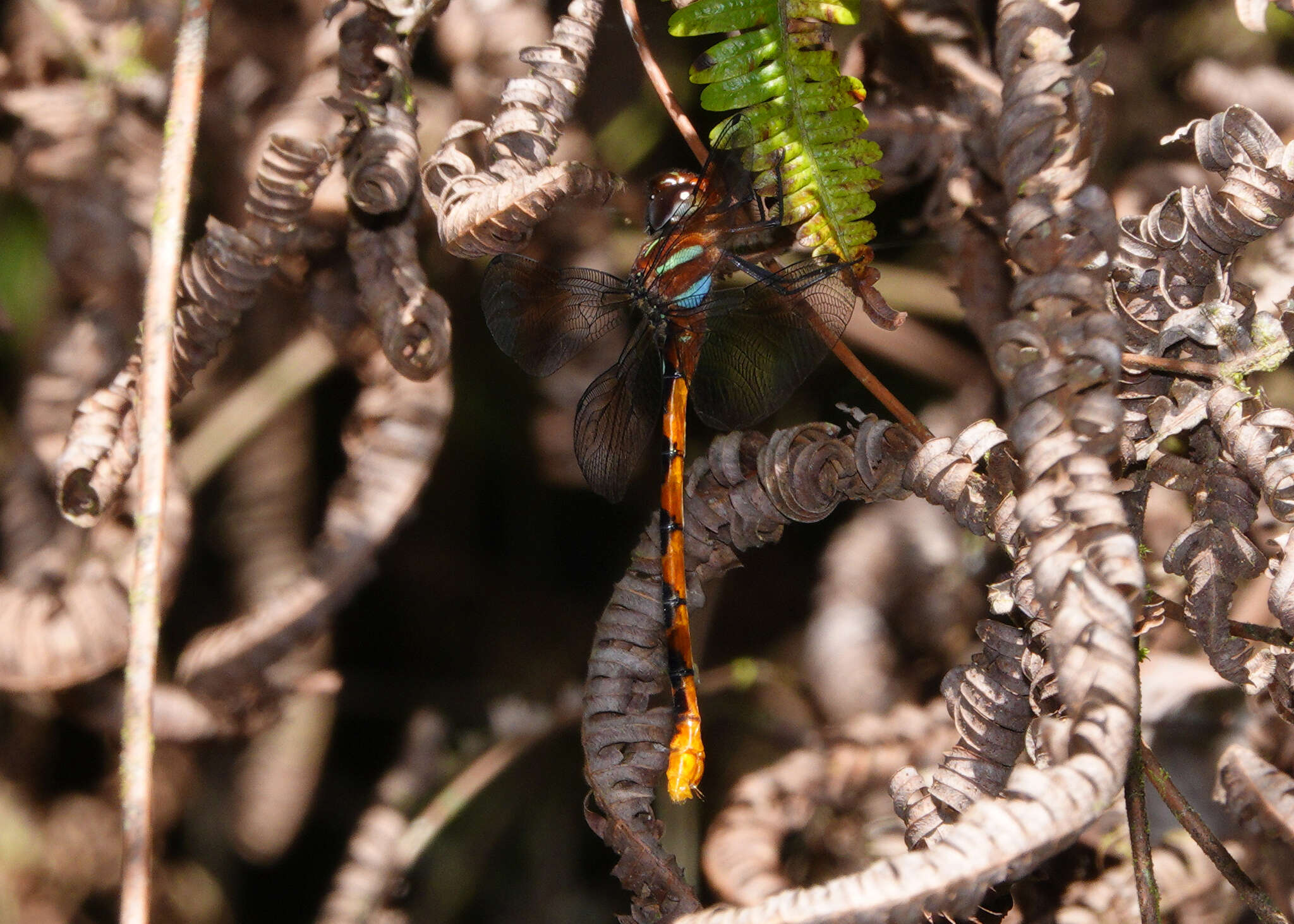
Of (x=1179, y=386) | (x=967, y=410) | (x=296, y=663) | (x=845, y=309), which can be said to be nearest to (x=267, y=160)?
(x=845, y=309)

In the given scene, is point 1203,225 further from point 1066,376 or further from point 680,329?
point 680,329

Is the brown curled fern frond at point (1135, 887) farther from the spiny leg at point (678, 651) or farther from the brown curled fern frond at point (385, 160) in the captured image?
the brown curled fern frond at point (385, 160)

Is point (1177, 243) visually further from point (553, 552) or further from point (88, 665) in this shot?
point (88, 665)

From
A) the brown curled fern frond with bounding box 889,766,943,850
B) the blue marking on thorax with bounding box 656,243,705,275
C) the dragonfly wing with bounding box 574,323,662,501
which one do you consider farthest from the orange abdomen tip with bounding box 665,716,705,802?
the blue marking on thorax with bounding box 656,243,705,275

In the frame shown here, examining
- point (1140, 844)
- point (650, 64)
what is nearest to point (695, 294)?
point (650, 64)

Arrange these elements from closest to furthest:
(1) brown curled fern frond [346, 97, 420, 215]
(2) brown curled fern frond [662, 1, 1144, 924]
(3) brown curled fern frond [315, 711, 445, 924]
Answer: (2) brown curled fern frond [662, 1, 1144, 924], (1) brown curled fern frond [346, 97, 420, 215], (3) brown curled fern frond [315, 711, 445, 924]

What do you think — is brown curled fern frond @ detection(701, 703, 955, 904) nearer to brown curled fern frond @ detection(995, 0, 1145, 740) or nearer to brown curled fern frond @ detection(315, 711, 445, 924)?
brown curled fern frond @ detection(315, 711, 445, 924)
